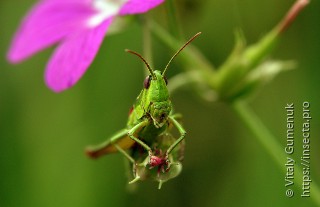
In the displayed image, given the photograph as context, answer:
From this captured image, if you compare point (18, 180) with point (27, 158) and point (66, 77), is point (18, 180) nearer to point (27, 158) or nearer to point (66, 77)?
point (27, 158)

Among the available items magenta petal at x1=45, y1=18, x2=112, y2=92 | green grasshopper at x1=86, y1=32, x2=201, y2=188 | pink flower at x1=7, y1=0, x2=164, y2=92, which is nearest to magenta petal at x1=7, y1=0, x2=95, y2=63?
pink flower at x1=7, y1=0, x2=164, y2=92

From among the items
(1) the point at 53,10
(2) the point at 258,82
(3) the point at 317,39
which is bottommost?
(2) the point at 258,82

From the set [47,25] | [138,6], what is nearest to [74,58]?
[138,6]

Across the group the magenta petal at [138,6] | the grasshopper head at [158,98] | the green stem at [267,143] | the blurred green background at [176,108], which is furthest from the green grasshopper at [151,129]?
the blurred green background at [176,108]

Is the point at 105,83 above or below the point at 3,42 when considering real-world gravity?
below

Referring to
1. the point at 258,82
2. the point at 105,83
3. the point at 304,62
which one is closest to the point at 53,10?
the point at 105,83

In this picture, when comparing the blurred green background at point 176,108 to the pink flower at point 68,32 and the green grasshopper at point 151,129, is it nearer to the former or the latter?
the pink flower at point 68,32
